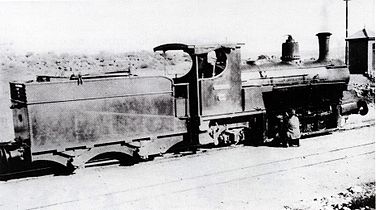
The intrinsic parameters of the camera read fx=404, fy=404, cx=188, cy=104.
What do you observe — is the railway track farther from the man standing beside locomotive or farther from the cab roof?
the cab roof

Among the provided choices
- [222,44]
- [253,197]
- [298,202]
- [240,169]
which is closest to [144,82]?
[222,44]

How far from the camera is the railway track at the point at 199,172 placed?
7230 millimetres

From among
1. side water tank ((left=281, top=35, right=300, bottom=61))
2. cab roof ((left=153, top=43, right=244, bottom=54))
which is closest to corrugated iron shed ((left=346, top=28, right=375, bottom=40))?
side water tank ((left=281, top=35, right=300, bottom=61))

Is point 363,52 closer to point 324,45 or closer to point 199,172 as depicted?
point 324,45

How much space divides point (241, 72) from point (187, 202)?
4650mm

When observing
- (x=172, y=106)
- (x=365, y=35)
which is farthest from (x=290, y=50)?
(x=365, y=35)

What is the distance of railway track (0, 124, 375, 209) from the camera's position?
7.23 meters

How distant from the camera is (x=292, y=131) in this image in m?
10.5

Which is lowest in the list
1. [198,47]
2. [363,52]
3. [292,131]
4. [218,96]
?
[292,131]

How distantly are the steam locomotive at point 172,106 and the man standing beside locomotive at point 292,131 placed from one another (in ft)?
1.82

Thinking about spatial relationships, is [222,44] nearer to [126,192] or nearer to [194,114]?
[194,114]

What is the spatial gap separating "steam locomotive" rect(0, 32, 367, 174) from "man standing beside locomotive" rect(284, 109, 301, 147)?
55 centimetres

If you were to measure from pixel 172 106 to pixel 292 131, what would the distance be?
11.1 ft

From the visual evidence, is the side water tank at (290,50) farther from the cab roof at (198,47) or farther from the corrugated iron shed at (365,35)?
the corrugated iron shed at (365,35)
